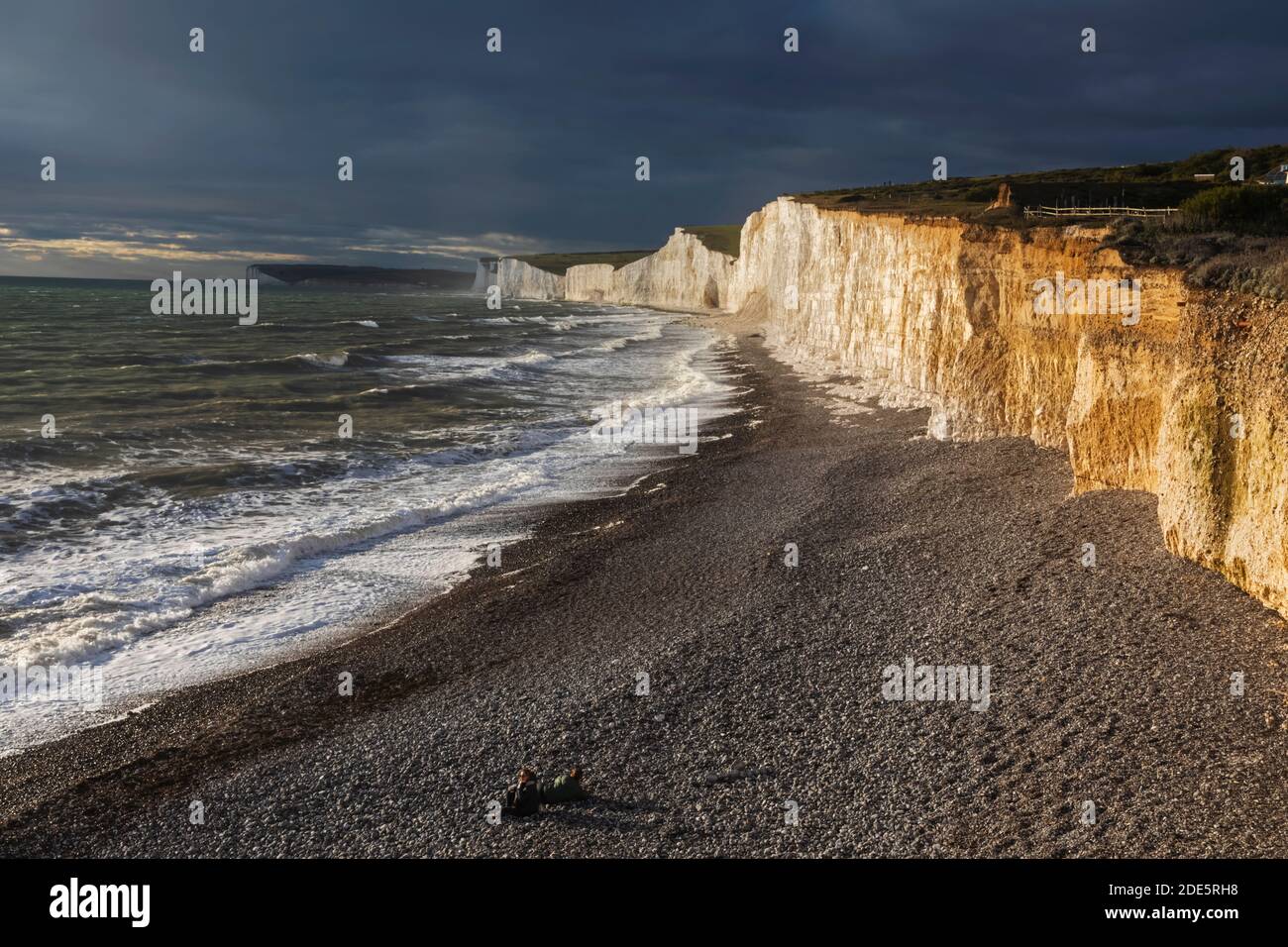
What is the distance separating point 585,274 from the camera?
542ft

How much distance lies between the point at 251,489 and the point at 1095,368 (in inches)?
720

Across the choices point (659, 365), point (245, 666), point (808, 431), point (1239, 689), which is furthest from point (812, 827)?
point (659, 365)

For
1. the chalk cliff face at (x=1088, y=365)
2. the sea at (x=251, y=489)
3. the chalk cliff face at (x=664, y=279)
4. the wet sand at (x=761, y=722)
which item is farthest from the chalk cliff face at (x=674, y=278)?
the wet sand at (x=761, y=722)

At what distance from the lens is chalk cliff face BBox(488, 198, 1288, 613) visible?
10680mm

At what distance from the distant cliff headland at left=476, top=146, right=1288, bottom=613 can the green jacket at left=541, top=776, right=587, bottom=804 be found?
323 inches

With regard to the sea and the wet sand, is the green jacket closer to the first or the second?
the wet sand

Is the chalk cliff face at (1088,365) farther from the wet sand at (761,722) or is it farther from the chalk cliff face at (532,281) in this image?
the chalk cliff face at (532,281)

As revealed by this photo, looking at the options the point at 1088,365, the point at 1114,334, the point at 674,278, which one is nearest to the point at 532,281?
the point at 674,278

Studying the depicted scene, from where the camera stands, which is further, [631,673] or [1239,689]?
[631,673]

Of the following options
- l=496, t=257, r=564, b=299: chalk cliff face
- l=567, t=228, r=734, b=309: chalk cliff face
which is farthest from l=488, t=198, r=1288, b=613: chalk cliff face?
l=496, t=257, r=564, b=299: chalk cliff face
